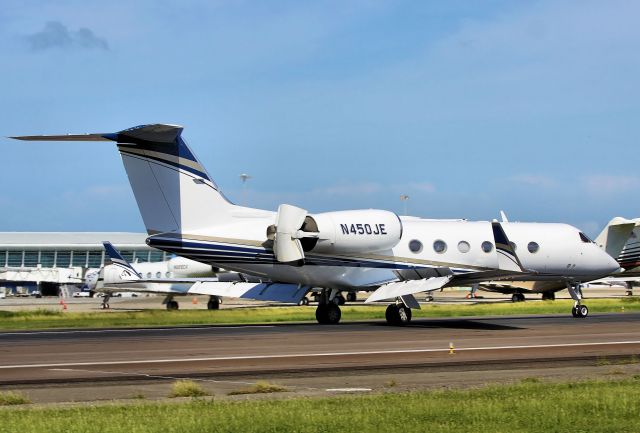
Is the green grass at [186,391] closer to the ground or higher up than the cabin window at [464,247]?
closer to the ground

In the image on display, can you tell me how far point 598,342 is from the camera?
848 inches

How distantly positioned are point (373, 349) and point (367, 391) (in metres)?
7.27

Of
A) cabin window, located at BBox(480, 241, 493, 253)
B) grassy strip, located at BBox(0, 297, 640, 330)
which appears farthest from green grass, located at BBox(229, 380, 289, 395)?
grassy strip, located at BBox(0, 297, 640, 330)

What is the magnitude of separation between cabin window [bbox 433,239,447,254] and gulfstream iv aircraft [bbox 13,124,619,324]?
3cm

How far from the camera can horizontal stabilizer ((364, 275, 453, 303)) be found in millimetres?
28203

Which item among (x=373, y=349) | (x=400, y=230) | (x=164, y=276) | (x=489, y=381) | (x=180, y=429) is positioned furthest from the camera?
(x=164, y=276)

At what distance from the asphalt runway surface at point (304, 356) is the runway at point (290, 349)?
23mm

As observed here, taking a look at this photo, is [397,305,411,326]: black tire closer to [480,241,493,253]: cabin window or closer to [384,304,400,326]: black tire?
[384,304,400,326]: black tire

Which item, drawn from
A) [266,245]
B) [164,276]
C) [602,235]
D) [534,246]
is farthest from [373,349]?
[164,276]

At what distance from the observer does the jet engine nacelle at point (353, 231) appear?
28.7m

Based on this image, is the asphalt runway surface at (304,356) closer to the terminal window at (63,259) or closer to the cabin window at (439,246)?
the cabin window at (439,246)

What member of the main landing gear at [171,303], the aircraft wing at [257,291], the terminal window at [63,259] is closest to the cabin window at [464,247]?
the aircraft wing at [257,291]

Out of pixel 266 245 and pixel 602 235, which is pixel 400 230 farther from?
pixel 602 235

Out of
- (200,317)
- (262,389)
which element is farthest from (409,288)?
(262,389)
